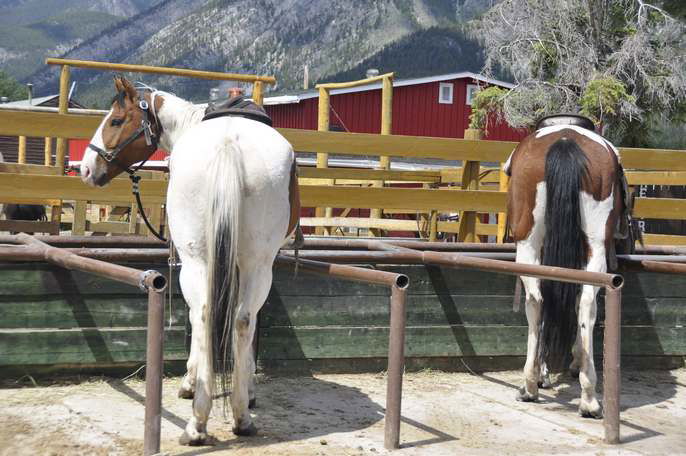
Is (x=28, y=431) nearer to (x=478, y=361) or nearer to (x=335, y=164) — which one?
(x=478, y=361)

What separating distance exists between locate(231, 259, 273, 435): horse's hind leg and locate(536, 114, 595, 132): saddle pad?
2.73 m

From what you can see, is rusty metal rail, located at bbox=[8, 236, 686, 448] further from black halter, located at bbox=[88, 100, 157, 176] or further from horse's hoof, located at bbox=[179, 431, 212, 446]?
horse's hoof, located at bbox=[179, 431, 212, 446]

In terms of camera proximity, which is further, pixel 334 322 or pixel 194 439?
pixel 334 322

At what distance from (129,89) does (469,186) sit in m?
3.89

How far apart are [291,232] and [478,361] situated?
7.26 feet

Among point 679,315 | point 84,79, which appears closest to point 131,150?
point 679,315

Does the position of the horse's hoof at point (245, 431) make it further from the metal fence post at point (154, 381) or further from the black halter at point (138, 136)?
the black halter at point (138, 136)

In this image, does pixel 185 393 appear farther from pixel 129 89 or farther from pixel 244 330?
pixel 129 89

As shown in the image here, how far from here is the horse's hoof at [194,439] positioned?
409cm

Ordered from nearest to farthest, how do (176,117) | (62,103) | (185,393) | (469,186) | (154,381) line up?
(154,381)
(185,393)
(176,117)
(62,103)
(469,186)

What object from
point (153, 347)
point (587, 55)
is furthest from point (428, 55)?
point (153, 347)

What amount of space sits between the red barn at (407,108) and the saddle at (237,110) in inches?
889

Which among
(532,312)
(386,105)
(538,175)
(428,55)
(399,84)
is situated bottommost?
(532,312)

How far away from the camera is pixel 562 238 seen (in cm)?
534
